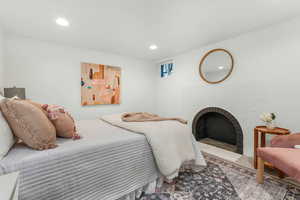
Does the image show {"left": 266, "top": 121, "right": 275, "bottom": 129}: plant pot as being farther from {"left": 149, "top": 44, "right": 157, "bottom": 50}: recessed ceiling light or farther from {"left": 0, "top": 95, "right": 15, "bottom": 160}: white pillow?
{"left": 0, "top": 95, "right": 15, "bottom": 160}: white pillow

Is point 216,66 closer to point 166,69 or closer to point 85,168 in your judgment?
point 166,69

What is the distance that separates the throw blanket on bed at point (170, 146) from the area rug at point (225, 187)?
7.4 inches

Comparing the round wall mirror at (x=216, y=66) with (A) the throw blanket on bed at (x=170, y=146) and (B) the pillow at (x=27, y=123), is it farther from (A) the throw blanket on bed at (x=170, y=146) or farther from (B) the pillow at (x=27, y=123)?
(B) the pillow at (x=27, y=123)

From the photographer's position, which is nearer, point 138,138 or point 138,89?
point 138,138

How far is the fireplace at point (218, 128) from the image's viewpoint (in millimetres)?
2639

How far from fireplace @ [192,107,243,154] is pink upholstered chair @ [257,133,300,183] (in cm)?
81

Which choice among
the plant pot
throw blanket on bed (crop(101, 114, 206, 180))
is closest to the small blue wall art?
throw blanket on bed (crop(101, 114, 206, 180))

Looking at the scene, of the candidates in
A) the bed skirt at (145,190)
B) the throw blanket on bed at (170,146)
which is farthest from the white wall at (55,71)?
the bed skirt at (145,190)

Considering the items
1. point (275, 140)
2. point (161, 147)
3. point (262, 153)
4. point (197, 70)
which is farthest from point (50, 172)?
point (197, 70)

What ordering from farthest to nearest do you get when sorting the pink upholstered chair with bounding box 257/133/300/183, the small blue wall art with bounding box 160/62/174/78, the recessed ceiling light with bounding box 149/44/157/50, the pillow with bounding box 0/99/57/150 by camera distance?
the small blue wall art with bounding box 160/62/174/78 < the recessed ceiling light with bounding box 149/44/157/50 < the pink upholstered chair with bounding box 257/133/300/183 < the pillow with bounding box 0/99/57/150

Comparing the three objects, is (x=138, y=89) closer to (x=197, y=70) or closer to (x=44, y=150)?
(x=197, y=70)

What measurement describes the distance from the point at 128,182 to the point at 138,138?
1.49 ft

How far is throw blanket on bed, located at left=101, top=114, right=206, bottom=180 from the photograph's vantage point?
60.1 inches

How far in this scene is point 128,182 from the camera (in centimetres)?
141
